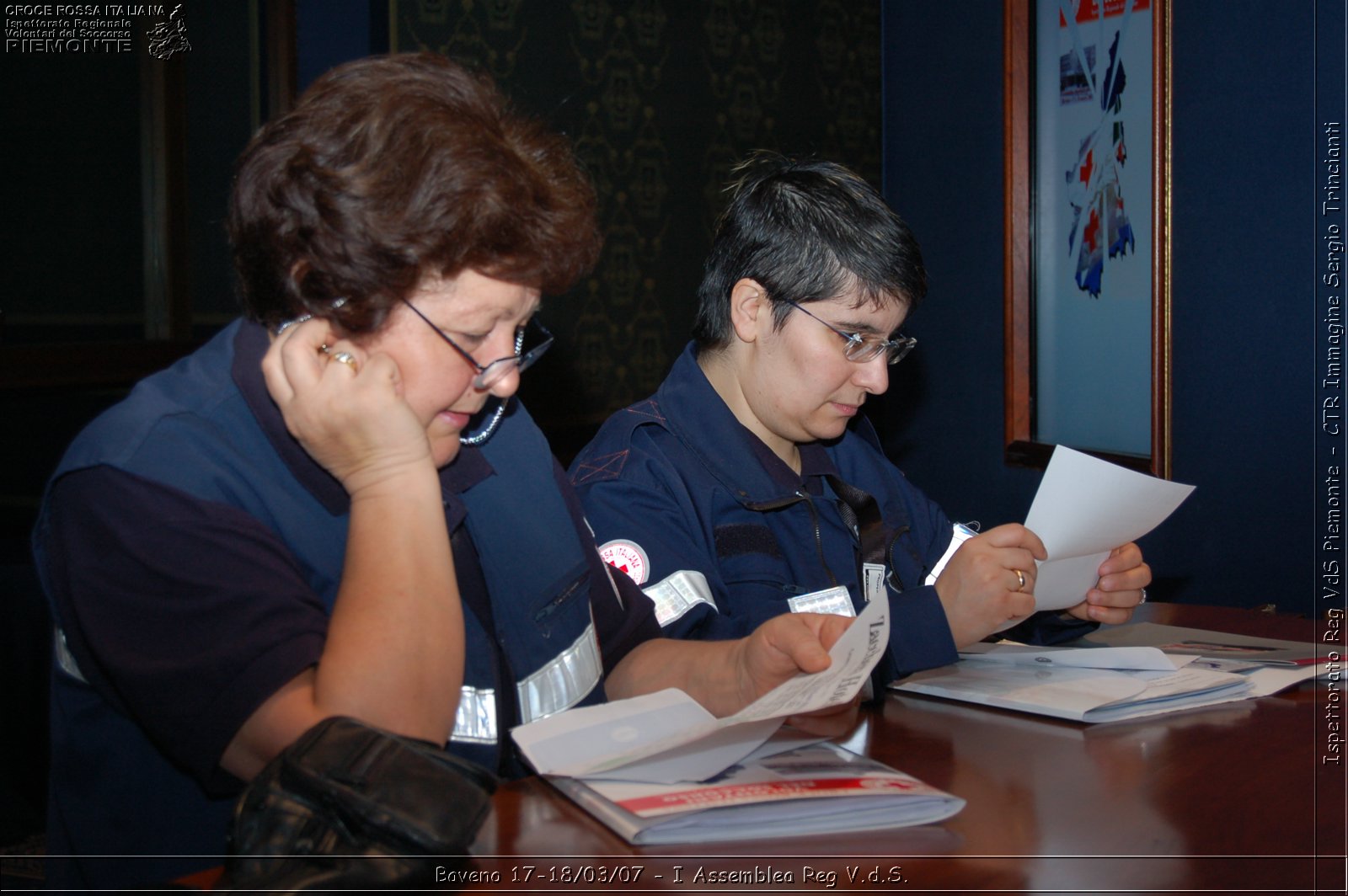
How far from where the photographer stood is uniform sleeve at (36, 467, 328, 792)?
3.73ft

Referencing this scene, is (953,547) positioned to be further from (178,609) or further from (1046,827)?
(178,609)

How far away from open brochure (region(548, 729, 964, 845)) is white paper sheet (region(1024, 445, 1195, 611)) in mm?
674

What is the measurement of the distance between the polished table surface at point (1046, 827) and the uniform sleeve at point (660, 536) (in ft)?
→ 1.15

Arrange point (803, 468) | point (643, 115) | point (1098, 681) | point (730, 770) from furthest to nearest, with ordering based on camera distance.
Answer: point (643, 115) < point (803, 468) < point (1098, 681) < point (730, 770)

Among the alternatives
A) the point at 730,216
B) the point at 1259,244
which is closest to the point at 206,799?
the point at 730,216

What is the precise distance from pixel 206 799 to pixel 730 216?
→ 53.3 inches

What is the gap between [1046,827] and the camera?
3.88ft

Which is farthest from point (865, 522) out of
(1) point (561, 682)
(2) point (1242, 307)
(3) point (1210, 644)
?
(2) point (1242, 307)

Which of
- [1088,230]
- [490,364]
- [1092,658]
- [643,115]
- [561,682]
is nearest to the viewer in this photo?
[490,364]

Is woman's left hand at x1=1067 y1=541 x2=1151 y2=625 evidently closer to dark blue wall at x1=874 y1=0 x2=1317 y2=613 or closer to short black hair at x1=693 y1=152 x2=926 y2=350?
short black hair at x1=693 y1=152 x2=926 y2=350

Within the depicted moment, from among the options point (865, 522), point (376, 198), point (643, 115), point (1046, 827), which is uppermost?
point (643, 115)

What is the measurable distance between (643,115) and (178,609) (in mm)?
3256

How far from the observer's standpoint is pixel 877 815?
45.1 inches

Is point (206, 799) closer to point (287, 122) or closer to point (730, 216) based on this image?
point (287, 122)
